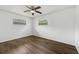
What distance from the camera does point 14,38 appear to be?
0.79m

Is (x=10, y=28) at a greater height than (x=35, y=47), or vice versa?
(x=10, y=28)

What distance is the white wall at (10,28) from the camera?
0.73m

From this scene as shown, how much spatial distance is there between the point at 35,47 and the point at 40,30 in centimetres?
26

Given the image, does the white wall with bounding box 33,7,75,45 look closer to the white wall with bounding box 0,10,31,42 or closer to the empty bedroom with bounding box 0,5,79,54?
the empty bedroom with bounding box 0,5,79,54

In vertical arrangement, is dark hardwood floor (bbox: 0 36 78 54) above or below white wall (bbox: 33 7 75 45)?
below

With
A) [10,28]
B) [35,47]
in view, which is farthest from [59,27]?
[10,28]

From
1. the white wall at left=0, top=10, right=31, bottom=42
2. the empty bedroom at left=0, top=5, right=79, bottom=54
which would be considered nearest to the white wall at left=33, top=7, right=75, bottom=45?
the empty bedroom at left=0, top=5, right=79, bottom=54

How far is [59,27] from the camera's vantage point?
2.72ft

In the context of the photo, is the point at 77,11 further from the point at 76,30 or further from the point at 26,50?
the point at 26,50

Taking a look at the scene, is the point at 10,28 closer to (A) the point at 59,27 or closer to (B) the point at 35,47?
(B) the point at 35,47

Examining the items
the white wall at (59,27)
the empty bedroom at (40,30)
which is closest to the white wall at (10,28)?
the empty bedroom at (40,30)

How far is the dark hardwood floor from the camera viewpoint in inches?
30.7

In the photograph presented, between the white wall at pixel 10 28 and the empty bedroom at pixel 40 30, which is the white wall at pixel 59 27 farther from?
the white wall at pixel 10 28
